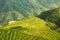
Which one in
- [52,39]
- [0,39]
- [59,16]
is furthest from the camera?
[59,16]

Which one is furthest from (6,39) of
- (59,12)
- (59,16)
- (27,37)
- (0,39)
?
(59,12)

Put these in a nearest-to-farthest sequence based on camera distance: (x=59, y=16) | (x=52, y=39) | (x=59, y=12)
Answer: (x=52, y=39) < (x=59, y=16) < (x=59, y=12)

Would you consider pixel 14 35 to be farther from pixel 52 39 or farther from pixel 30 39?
pixel 52 39

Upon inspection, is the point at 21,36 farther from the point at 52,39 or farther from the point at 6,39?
the point at 52,39

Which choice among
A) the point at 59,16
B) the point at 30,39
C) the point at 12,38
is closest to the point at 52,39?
the point at 30,39

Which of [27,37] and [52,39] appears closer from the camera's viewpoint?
[27,37]

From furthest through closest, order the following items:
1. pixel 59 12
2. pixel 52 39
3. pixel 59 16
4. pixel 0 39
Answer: pixel 59 12 → pixel 59 16 → pixel 52 39 → pixel 0 39

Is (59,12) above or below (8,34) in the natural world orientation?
above

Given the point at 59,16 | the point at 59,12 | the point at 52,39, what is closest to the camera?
the point at 52,39

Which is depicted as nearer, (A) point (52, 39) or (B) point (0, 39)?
(B) point (0, 39)
